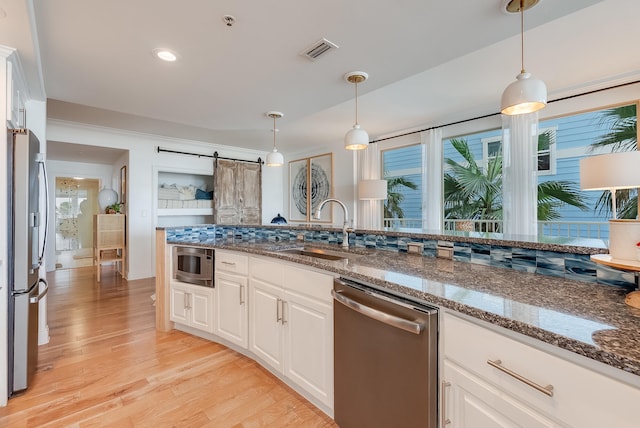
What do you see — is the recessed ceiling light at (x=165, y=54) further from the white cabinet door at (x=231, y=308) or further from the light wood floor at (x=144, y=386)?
the light wood floor at (x=144, y=386)

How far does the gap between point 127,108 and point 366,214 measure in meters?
3.87

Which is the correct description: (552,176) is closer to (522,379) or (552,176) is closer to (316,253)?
(316,253)

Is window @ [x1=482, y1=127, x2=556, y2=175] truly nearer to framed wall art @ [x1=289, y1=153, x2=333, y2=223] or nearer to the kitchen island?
the kitchen island

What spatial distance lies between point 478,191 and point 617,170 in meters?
3.24

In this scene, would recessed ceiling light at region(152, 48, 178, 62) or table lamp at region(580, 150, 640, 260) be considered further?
recessed ceiling light at region(152, 48, 178, 62)

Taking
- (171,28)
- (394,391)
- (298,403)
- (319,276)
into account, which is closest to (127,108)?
(171,28)

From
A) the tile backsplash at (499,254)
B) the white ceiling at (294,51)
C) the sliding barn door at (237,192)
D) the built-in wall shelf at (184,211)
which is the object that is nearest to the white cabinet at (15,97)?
the white ceiling at (294,51)

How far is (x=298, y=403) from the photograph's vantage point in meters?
1.80

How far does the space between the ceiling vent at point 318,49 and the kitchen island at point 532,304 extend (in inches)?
56.7

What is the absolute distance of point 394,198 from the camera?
532 centimetres

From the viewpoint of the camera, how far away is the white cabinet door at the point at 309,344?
158 centimetres

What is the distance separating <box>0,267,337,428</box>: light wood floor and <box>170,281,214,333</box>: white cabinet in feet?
0.56

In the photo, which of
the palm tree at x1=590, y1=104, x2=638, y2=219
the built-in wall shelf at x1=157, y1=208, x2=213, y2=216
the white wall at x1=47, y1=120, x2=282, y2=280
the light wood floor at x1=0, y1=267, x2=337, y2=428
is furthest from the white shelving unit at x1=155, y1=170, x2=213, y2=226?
the palm tree at x1=590, y1=104, x2=638, y2=219

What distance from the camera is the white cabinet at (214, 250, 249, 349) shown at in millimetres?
2230
